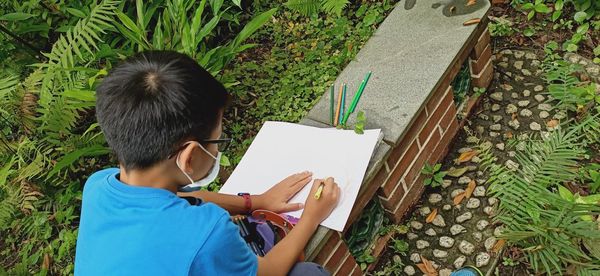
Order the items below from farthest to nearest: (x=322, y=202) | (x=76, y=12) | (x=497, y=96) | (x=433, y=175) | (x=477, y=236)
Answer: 1. (x=76, y=12)
2. (x=497, y=96)
3. (x=433, y=175)
4. (x=477, y=236)
5. (x=322, y=202)

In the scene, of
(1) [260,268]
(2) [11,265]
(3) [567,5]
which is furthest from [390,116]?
(2) [11,265]

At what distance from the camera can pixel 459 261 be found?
2207 mm

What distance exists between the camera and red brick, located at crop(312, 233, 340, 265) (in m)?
1.99

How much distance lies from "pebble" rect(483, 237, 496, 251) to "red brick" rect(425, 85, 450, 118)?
1.85 ft

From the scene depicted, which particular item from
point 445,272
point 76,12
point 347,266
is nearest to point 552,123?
point 445,272

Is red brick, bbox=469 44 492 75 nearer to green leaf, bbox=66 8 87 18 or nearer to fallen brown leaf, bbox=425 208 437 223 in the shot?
fallen brown leaf, bbox=425 208 437 223

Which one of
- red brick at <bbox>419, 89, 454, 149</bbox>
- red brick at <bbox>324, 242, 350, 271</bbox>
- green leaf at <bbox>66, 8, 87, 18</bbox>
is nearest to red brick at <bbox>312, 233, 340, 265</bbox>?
red brick at <bbox>324, 242, 350, 271</bbox>

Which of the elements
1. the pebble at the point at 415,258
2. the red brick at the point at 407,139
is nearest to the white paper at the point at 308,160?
the red brick at the point at 407,139

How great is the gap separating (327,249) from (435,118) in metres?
0.78

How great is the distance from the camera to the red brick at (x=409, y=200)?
2355 mm

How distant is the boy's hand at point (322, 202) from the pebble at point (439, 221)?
626mm

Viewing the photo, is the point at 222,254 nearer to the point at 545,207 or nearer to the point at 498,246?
the point at 498,246

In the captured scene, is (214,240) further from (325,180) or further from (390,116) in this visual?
(390,116)

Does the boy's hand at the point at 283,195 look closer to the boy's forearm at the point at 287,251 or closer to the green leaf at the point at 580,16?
the boy's forearm at the point at 287,251
